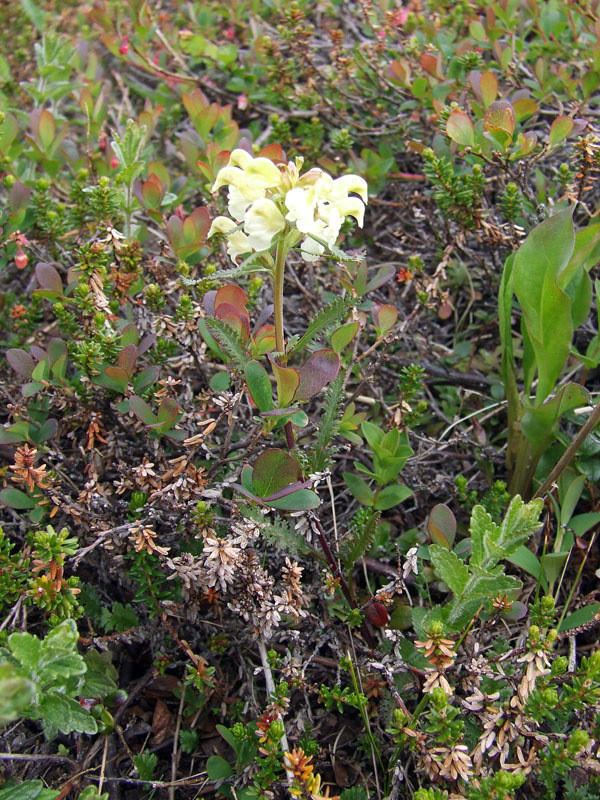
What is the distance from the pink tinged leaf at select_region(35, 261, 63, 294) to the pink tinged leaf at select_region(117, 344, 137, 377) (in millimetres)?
400

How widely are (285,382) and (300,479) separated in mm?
265

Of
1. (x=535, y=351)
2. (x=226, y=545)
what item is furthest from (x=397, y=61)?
(x=226, y=545)

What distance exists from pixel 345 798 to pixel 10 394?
1599 millimetres

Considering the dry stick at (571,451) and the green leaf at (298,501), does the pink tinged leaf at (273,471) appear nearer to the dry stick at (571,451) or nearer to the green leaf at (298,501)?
the green leaf at (298,501)

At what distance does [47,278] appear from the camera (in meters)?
2.11

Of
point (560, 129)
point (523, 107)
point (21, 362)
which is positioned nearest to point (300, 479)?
point (21, 362)

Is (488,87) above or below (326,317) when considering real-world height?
above

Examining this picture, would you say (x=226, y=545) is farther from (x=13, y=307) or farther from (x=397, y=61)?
(x=397, y=61)

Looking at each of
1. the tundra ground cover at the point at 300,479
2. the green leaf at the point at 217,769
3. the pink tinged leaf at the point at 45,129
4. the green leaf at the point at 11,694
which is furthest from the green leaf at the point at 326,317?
the pink tinged leaf at the point at 45,129

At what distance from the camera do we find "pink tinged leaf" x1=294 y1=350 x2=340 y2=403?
168 centimetres

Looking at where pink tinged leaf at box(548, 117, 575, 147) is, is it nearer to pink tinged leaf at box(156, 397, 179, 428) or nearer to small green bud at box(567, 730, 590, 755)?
pink tinged leaf at box(156, 397, 179, 428)

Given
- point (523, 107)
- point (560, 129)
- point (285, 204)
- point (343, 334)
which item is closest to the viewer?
point (285, 204)

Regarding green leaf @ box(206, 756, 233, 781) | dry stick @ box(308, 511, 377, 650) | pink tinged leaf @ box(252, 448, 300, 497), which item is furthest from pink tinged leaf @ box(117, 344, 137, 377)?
green leaf @ box(206, 756, 233, 781)

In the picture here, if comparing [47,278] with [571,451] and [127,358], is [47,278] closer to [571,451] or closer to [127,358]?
[127,358]
